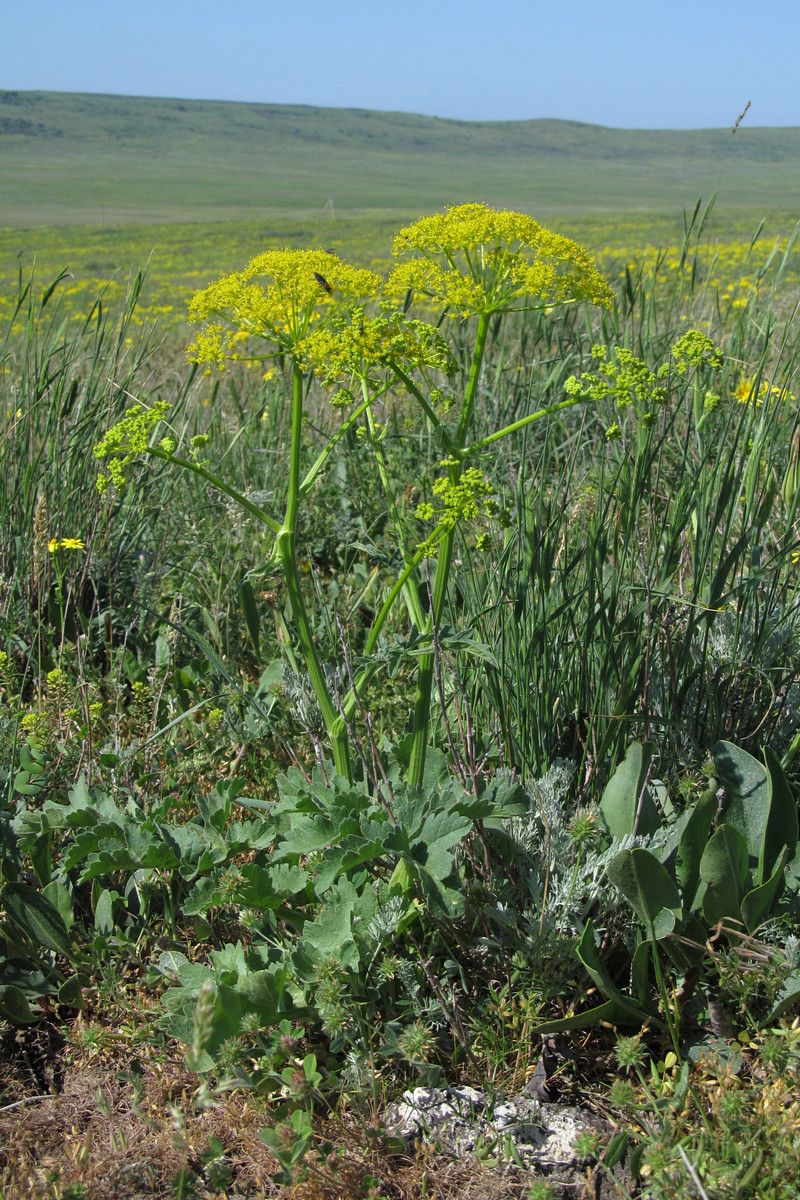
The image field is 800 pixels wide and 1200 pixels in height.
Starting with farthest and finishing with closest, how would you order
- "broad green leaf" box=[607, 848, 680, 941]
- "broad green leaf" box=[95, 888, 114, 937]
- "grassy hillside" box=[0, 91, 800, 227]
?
1. "grassy hillside" box=[0, 91, 800, 227]
2. "broad green leaf" box=[95, 888, 114, 937]
3. "broad green leaf" box=[607, 848, 680, 941]

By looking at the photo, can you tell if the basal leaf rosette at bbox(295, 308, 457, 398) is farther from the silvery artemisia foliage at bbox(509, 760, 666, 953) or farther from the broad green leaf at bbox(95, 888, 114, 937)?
the broad green leaf at bbox(95, 888, 114, 937)

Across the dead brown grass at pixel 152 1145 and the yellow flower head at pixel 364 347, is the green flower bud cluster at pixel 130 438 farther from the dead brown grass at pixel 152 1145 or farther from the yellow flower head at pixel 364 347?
the dead brown grass at pixel 152 1145

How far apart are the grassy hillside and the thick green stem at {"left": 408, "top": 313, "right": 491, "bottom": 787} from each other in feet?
185

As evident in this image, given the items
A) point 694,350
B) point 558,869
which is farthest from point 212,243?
point 558,869

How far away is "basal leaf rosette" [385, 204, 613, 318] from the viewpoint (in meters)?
1.33

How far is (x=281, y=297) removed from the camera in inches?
53.8

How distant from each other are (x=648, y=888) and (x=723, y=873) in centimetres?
14

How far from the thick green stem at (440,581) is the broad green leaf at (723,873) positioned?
49 cm

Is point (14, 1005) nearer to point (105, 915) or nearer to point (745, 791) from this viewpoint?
point (105, 915)

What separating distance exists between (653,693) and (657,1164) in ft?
2.73

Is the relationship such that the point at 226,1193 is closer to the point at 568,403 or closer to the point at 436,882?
the point at 436,882

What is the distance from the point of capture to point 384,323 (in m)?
1.34

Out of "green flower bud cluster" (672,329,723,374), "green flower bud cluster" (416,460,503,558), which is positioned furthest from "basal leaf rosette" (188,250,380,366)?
"green flower bud cluster" (672,329,723,374)

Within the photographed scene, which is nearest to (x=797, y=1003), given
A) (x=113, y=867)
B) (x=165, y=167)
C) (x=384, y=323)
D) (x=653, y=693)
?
(x=653, y=693)
